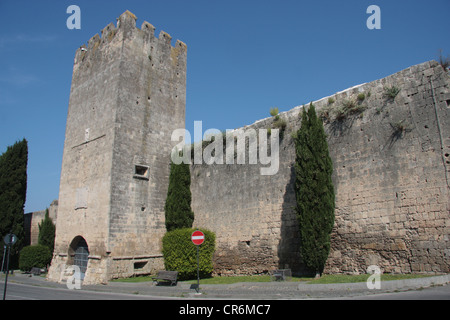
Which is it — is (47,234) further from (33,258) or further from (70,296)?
(70,296)

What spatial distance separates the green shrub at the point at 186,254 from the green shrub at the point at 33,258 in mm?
10370

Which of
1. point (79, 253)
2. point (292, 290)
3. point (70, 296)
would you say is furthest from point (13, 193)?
point (292, 290)

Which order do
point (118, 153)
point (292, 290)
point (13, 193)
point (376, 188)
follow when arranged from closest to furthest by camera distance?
point (292, 290) < point (376, 188) < point (118, 153) < point (13, 193)

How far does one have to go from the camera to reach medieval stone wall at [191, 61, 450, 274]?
9.83m

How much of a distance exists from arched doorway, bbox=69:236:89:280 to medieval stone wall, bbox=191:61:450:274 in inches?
277

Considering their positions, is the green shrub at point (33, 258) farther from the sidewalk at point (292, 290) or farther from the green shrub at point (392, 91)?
the green shrub at point (392, 91)

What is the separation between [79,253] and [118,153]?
5383 mm

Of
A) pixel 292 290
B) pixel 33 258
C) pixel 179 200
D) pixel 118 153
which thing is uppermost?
pixel 118 153

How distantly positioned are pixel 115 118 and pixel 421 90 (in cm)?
1270

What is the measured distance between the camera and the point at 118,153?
53.1ft

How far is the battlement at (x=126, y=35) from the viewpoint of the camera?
704 inches
